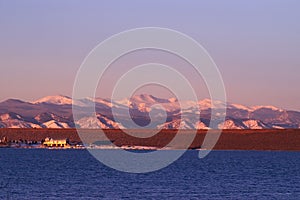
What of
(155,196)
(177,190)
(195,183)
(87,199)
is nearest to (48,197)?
(87,199)

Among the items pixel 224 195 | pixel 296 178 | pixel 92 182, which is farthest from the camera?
pixel 296 178

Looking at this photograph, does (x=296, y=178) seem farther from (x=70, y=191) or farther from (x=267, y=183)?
(x=70, y=191)

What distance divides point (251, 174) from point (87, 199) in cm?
4131

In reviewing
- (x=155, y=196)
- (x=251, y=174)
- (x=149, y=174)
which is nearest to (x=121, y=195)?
(x=155, y=196)

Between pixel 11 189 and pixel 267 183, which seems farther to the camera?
pixel 267 183

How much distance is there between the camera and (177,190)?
7656 cm

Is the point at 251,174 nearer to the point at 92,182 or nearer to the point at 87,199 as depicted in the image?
the point at 92,182

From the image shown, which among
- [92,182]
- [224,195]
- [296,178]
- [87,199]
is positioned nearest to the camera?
[87,199]

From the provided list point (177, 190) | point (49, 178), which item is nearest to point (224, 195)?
point (177, 190)

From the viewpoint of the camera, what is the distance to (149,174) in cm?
10012

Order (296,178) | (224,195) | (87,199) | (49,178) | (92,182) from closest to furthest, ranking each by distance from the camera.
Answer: (87,199) < (224,195) < (92,182) < (49,178) < (296,178)

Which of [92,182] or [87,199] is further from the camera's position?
[92,182]

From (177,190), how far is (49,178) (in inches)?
674

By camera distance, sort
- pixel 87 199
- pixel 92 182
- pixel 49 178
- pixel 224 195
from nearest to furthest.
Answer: pixel 87 199 < pixel 224 195 < pixel 92 182 < pixel 49 178
